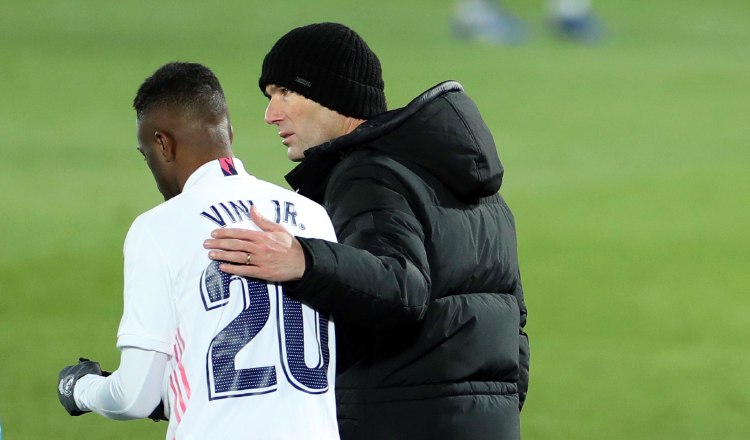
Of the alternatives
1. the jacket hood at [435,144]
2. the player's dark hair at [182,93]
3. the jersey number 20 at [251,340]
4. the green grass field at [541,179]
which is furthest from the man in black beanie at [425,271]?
the green grass field at [541,179]

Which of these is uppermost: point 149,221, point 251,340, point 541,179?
point 541,179

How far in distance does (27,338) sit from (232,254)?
665cm

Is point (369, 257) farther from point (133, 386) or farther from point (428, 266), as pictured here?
point (133, 386)

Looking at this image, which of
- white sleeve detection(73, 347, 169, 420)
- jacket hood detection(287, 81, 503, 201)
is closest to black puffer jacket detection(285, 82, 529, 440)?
jacket hood detection(287, 81, 503, 201)

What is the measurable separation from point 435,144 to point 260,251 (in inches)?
25.3

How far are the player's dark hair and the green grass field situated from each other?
13.9 feet

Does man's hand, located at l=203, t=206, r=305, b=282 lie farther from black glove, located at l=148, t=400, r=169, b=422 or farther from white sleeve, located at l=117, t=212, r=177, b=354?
black glove, located at l=148, t=400, r=169, b=422

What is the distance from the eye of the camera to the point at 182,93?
294 centimetres

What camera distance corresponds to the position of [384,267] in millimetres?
2867

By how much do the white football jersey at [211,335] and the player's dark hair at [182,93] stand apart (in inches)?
10.1

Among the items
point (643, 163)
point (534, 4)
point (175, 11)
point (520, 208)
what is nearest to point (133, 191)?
point (520, 208)

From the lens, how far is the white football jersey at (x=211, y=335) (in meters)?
2.65

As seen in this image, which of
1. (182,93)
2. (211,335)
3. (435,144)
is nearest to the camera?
(211,335)

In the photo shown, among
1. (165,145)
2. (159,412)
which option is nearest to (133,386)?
(159,412)
